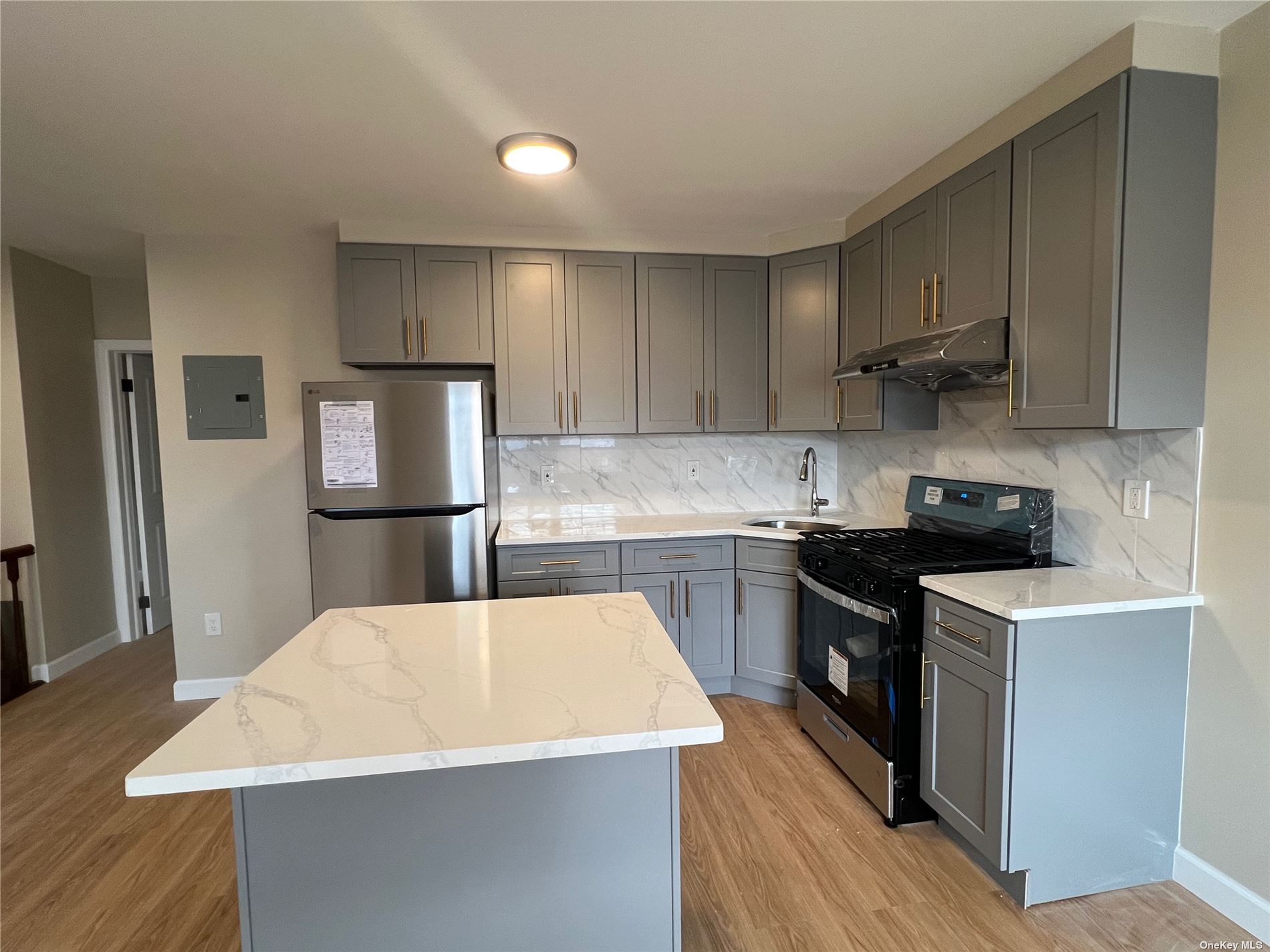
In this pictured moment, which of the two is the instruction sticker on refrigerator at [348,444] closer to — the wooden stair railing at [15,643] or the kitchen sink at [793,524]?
the kitchen sink at [793,524]

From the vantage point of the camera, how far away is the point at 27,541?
3.36 metres

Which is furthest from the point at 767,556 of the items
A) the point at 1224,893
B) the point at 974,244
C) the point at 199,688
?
the point at 199,688

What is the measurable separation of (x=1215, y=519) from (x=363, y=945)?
7.60 feet

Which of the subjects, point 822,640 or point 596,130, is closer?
point 596,130

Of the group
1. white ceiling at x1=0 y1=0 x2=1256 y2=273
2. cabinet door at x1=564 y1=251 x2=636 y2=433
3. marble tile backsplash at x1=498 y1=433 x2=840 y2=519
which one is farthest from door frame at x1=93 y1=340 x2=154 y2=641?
cabinet door at x1=564 y1=251 x2=636 y2=433

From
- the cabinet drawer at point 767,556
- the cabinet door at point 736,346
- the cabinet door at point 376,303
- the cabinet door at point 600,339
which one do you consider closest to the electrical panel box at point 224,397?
the cabinet door at point 376,303

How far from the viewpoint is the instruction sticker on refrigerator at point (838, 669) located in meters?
2.34

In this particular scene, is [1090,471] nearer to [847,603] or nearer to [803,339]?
[847,603]

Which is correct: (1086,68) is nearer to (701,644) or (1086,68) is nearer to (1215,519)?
(1215,519)

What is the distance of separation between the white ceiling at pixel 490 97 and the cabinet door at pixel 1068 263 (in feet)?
0.72

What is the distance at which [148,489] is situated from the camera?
4223 mm

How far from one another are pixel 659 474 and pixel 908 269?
164 centimetres

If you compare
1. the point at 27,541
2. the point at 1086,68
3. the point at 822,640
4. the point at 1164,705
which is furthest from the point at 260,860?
the point at 27,541

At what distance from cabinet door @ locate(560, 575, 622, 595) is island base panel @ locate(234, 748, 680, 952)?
1.71 meters
